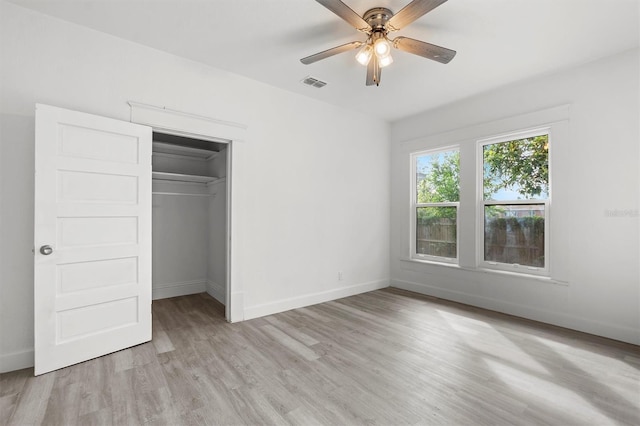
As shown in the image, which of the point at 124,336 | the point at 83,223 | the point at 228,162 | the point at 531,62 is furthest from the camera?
the point at 228,162

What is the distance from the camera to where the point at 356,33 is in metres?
2.72

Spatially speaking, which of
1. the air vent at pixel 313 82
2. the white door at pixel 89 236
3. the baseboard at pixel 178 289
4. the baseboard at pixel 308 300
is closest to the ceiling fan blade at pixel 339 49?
the air vent at pixel 313 82

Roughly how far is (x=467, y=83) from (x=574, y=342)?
3057mm

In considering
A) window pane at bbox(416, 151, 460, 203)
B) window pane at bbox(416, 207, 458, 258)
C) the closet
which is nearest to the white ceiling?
window pane at bbox(416, 151, 460, 203)

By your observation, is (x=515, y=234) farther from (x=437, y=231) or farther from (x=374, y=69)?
(x=374, y=69)

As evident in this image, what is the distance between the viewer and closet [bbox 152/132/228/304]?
14.4 ft

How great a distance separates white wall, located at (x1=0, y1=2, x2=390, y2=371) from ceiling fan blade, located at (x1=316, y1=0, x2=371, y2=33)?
180cm

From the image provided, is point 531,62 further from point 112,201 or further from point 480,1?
point 112,201

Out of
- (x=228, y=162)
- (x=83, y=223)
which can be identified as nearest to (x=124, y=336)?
(x=83, y=223)

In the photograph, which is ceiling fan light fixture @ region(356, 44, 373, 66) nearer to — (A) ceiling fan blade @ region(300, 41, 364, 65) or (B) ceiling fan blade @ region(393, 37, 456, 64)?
(A) ceiling fan blade @ region(300, 41, 364, 65)

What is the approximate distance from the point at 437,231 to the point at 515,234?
1086 mm

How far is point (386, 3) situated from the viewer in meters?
2.30

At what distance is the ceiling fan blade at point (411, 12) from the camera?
196 cm

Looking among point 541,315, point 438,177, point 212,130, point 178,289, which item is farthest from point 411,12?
point 178,289
